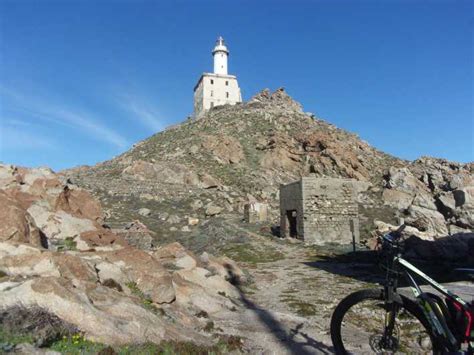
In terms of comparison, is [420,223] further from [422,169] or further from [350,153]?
[422,169]

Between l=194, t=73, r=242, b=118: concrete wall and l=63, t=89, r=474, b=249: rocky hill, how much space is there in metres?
9.85

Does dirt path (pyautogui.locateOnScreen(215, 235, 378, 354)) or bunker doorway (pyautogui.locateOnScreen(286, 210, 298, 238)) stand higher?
bunker doorway (pyautogui.locateOnScreen(286, 210, 298, 238))

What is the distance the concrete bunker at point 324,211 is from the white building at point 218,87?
66.6m

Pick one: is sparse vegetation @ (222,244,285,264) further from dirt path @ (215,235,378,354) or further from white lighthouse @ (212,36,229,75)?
white lighthouse @ (212,36,229,75)

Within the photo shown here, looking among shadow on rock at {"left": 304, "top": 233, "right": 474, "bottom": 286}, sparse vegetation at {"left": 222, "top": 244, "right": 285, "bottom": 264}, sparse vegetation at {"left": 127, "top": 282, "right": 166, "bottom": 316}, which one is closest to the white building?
sparse vegetation at {"left": 222, "top": 244, "right": 285, "bottom": 264}

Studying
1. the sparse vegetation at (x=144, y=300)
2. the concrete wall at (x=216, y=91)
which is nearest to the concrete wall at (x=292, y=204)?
the sparse vegetation at (x=144, y=300)

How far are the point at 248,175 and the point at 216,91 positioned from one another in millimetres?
46688

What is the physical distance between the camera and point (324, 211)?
23531mm

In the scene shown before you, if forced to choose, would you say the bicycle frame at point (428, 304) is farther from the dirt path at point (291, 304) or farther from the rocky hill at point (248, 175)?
the rocky hill at point (248, 175)

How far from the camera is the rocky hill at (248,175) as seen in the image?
92.7 feet

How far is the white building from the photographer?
3578 inches

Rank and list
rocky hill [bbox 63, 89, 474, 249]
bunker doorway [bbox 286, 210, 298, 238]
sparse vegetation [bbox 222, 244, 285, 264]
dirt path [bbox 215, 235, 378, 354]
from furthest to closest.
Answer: rocky hill [bbox 63, 89, 474, 249]
bunker doorway [bbox 286, 210, 298, 238]
sparse vegetation [bbox 222, 244, 285, 264]
dirt path [bbox 215, 235, 378, 354]

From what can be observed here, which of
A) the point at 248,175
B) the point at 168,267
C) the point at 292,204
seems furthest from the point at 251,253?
the point at 248,175

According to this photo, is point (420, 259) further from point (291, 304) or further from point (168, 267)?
point (168, 267)
